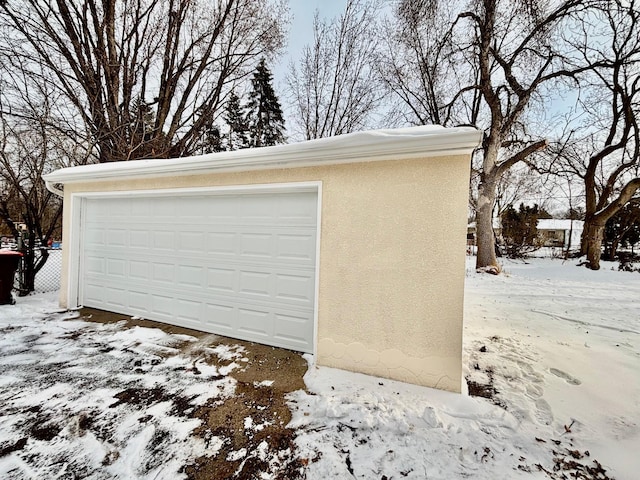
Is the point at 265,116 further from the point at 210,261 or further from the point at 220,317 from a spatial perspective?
the point at 220,317

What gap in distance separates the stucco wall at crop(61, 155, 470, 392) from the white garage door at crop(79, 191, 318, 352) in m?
0.45

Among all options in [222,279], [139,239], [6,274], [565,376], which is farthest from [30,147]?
[565,376]

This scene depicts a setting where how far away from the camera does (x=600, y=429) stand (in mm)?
2357

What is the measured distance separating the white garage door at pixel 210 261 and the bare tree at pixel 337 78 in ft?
28.6

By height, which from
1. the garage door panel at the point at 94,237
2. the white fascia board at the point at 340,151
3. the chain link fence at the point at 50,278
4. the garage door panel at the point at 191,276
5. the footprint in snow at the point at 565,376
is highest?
the white fascia board at the point at 340,151

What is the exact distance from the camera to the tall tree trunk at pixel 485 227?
1000 centimetres

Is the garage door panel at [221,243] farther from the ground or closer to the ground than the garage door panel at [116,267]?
farther from the ground

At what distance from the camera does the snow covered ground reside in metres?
1.99

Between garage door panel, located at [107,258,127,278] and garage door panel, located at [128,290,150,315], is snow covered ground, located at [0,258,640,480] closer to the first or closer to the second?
garage door panel, located at [128,290,150,315]

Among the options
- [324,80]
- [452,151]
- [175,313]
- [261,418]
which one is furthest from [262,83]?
[261,418]

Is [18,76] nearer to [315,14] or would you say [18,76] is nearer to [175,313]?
[175,313]

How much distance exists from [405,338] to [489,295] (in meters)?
5.24

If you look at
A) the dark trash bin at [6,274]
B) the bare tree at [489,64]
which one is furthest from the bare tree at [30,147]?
the bare tree at [489,64]

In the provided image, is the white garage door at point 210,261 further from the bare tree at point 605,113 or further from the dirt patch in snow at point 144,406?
the bare tree at point 605,113
